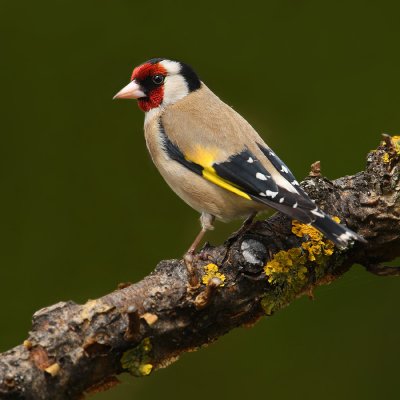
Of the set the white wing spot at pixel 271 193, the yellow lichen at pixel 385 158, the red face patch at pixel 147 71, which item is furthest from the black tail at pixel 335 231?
the red face patch at pixel 147 71

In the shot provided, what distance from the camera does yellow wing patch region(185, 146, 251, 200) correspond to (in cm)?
195

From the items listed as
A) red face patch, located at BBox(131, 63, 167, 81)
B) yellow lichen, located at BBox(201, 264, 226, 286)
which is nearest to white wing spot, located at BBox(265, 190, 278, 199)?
yellow lichen, located at BBox(201, 264, 226, 286)

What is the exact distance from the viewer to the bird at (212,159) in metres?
1.80

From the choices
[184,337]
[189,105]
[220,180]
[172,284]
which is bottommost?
[184,337]

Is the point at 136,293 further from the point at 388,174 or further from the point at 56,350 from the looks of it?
the point at 388,174

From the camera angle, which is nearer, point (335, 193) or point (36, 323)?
point (36, 323)

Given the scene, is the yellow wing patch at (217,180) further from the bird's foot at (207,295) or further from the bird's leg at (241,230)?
→ the bird's foot at (207,295)

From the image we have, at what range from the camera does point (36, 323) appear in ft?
4.98

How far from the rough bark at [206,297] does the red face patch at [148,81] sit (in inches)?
26.9

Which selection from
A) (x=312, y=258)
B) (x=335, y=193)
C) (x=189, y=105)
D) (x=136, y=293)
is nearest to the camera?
(x=136, y=293)

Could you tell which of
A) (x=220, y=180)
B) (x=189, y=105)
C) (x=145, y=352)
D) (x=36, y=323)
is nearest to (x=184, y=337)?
(x=145, y=352)

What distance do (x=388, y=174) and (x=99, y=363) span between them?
0.89 metres

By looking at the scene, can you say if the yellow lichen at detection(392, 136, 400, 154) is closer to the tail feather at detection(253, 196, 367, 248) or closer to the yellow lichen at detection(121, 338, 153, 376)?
the tail feather at detection(253, 196, 367, 248)

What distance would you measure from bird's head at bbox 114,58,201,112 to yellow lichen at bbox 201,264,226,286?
784 mm
